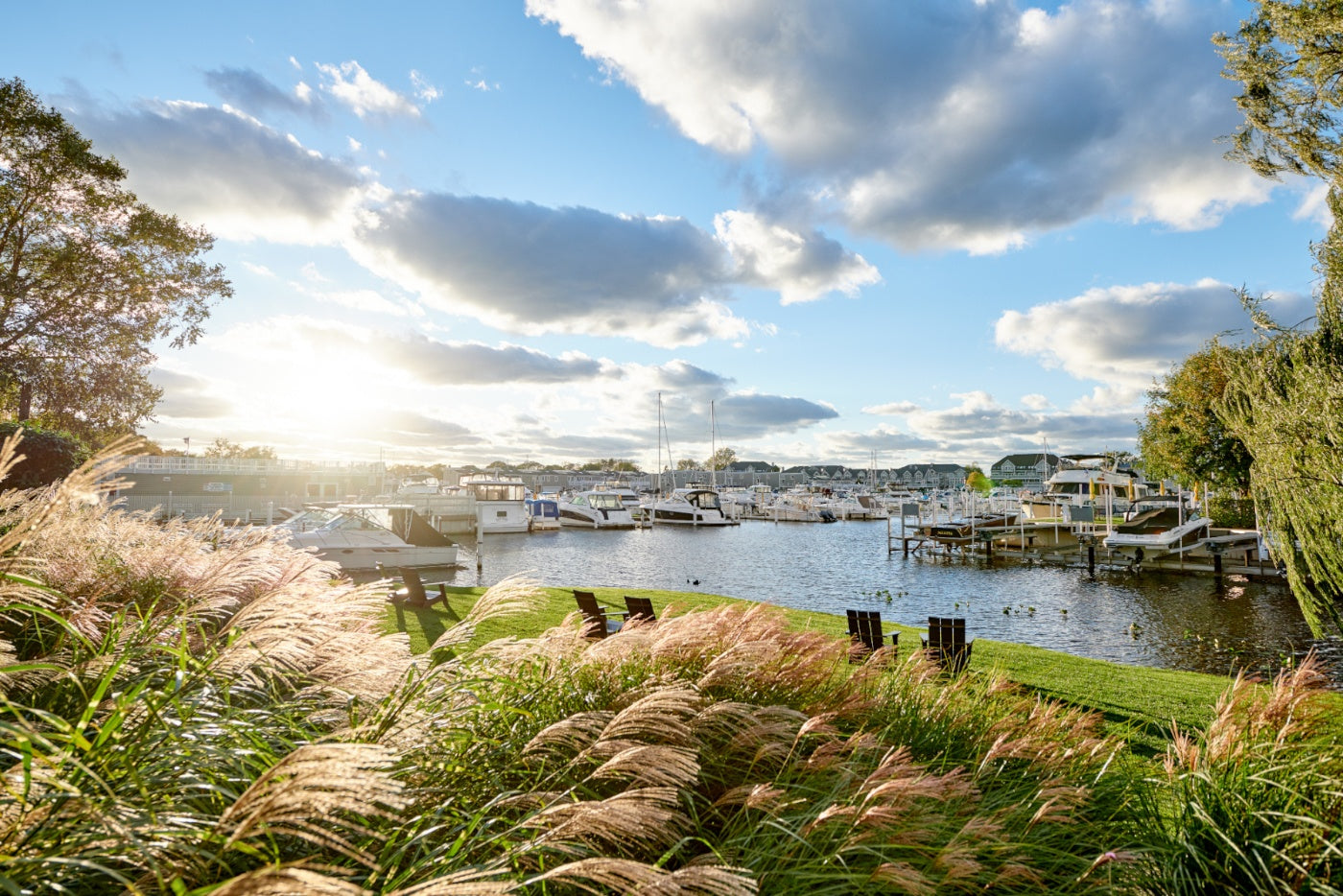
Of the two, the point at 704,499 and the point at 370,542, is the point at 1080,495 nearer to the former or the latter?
the point at 704,499

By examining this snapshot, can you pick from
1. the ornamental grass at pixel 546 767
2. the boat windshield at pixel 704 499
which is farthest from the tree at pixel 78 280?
the boat windshield at pixel 704 499

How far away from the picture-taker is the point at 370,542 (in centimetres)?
2422

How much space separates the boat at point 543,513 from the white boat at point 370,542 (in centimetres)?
3061

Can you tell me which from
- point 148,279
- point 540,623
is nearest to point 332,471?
point 148,279

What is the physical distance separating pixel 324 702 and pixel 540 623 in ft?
30.3

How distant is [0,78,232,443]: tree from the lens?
18109 mm

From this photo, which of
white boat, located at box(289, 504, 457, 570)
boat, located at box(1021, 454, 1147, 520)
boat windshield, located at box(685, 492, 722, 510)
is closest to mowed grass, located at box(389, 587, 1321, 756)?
white boat, located at box(289, 504, 457, 570)

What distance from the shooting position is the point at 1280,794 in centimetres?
359

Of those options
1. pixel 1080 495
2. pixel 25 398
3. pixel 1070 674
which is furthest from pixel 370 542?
pixel 1080 495

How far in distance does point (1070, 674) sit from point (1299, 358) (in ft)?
18.1

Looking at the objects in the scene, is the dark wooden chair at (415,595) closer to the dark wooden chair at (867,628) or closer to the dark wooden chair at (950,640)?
the dark wooden chair at (867,628)

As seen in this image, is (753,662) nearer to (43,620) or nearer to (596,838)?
(596,838)

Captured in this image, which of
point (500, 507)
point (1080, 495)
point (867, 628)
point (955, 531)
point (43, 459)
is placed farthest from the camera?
point (500, 507)

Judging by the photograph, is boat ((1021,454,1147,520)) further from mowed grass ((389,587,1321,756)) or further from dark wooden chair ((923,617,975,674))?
dark wooden chair ((923,617,975,674))
